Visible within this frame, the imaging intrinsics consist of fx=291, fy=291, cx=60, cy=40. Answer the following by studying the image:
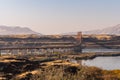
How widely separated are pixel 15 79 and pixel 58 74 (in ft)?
58.8

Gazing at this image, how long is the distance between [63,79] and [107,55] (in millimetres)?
165784

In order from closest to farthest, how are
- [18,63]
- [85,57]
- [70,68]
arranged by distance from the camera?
[70,68] < [18,63] < [85,57]

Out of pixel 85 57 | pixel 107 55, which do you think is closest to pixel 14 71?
pixel 85 57

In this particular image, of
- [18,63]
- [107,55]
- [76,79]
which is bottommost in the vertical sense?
[107,55]

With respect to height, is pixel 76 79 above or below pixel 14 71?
above

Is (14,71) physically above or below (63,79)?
below

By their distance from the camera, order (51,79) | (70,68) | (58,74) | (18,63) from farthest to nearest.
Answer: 1. (18,63)
2. (70,68)
3. (58,74)
4. (51,79)

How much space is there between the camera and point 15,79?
133 ft

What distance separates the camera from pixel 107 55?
18575cm

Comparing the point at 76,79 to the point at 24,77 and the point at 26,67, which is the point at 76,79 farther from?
the point at 26,67

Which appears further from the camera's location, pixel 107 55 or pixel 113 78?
pixel 107 55

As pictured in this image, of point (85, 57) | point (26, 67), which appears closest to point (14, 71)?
point (26, 67)

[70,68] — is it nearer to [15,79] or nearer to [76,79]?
[15,79]

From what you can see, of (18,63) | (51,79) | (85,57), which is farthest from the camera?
(85,57)
